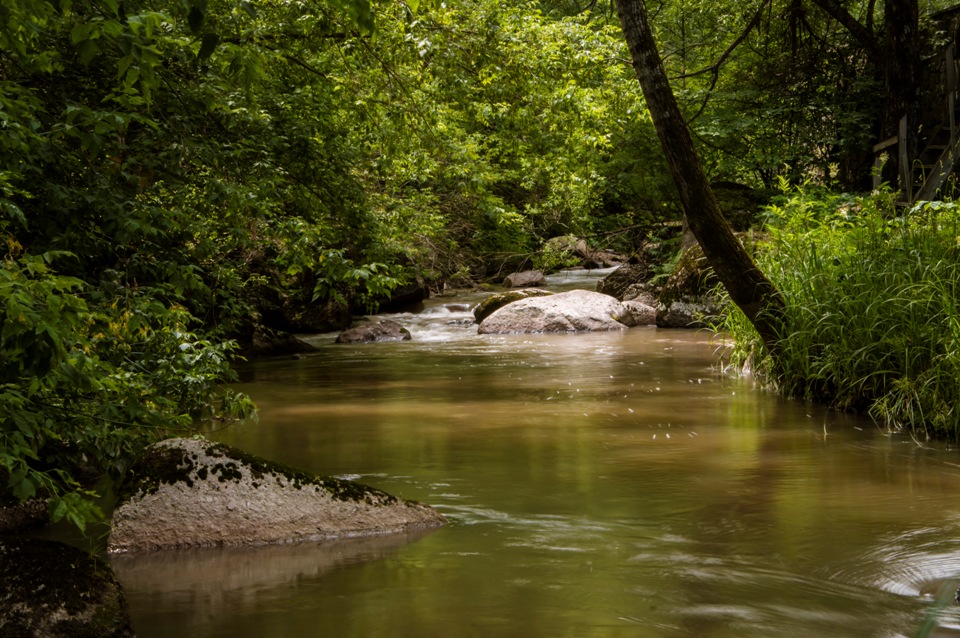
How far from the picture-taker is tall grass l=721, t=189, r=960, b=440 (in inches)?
294

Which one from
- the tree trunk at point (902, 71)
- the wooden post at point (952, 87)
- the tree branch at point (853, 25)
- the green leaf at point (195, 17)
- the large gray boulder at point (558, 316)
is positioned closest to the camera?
the green leaf at point (195, 17)

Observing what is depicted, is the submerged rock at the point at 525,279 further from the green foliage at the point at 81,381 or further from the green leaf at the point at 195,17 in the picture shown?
the green leaf at the point at 195,17

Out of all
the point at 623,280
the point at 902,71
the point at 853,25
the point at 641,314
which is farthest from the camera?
the point at 623,280

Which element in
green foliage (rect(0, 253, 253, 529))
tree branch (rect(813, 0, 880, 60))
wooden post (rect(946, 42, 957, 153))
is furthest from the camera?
tree branch (rect(813, 0, 880, 60))

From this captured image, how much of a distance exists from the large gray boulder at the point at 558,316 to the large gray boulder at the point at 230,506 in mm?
13614

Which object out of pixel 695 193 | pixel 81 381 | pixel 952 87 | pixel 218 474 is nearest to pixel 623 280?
pixel 952 87

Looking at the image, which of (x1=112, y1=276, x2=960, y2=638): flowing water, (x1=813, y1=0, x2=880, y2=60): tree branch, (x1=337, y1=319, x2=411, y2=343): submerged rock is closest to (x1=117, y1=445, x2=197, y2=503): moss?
(x1=112, y1=276, x2=960, y2=638): flowing water

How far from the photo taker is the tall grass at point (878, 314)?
7473 millimetres

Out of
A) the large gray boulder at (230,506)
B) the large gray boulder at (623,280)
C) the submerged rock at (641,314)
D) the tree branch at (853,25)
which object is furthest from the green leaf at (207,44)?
the large gray boulder at (623,280)

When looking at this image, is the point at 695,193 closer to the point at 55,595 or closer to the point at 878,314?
the point at 878,314

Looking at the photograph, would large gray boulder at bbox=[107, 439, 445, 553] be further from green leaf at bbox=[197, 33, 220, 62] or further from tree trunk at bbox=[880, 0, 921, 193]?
tree trunk at bbox=[880, 0, 921, 193]

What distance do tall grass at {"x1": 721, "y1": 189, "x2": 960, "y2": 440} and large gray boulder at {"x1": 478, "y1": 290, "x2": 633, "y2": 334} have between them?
887 cm

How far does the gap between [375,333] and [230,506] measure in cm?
1336

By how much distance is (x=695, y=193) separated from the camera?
9.05m
